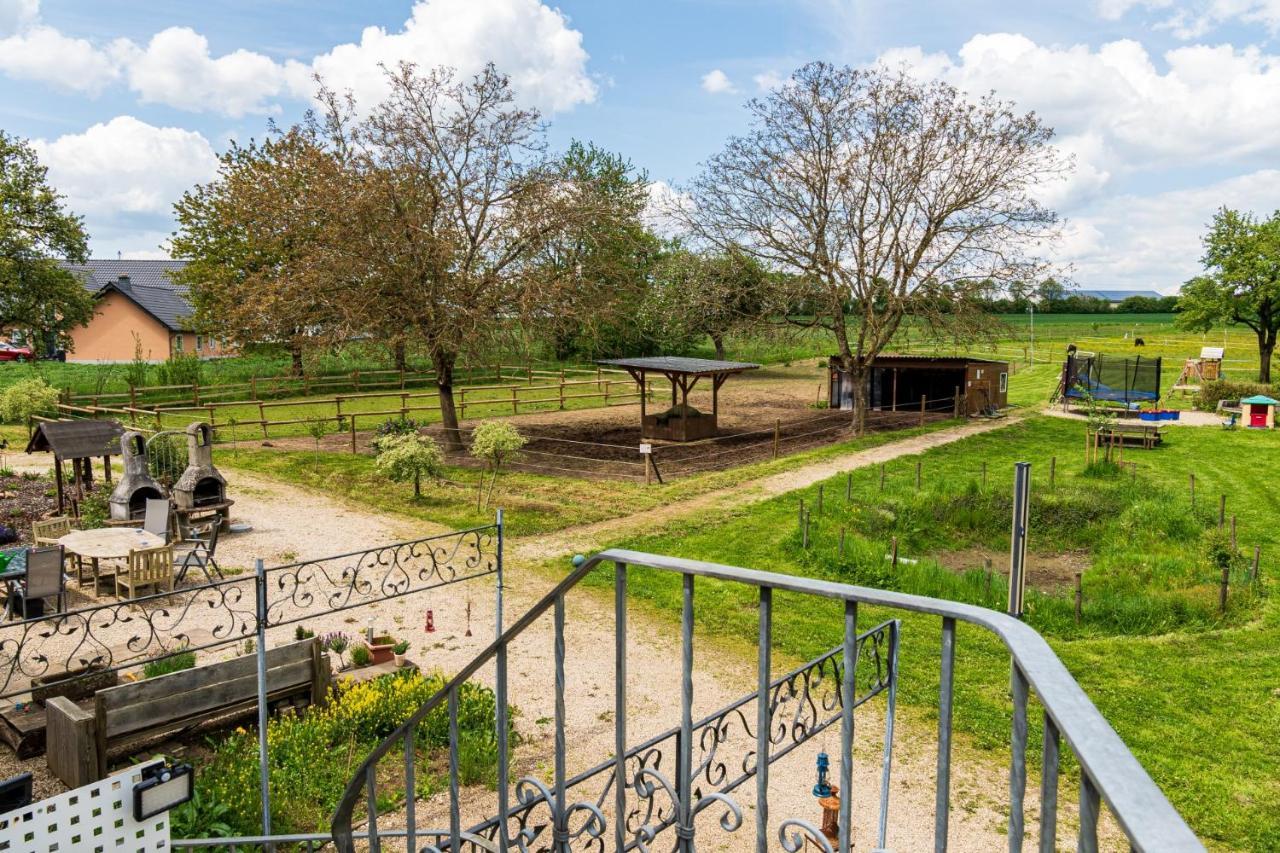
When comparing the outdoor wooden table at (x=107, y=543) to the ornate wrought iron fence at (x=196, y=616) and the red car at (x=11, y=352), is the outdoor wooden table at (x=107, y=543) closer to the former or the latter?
the ornate wrought iron fence at (x=196, y=616)

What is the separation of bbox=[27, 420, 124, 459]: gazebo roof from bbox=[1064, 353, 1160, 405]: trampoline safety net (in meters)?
26.8

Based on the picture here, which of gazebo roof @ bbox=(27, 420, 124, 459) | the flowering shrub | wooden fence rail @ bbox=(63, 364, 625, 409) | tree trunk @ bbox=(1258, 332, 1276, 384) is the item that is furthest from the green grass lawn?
tree trunk @ bbox=(1258, 332, 1276, 384)

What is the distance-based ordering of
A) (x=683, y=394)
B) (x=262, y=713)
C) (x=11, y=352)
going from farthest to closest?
(x=11, y=352) < (x=683, y=394) < (x=262, y=713)

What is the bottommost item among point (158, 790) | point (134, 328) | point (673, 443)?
point (673, 443)

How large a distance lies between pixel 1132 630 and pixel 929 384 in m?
21.1

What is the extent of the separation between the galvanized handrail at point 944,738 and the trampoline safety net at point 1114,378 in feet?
98.3

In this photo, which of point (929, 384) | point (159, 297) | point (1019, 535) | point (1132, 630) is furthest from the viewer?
point (159, 297)

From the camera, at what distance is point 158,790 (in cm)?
461

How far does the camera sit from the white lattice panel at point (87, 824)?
4.07m

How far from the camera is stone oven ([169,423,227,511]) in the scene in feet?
47.3

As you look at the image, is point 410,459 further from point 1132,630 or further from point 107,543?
point 1132,630

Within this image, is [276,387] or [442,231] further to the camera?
[276,387]

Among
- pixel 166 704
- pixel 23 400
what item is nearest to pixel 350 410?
pixel 23 400

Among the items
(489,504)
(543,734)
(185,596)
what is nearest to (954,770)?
(543,734)
